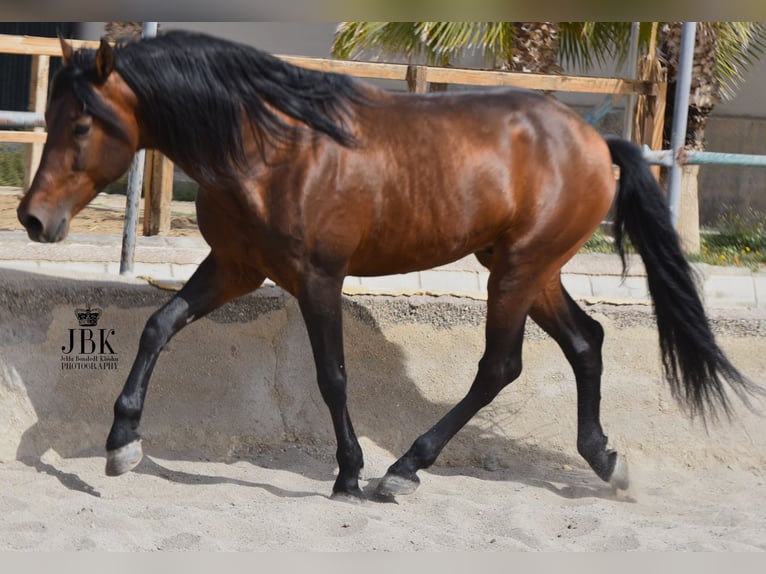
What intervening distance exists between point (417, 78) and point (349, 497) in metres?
3.66

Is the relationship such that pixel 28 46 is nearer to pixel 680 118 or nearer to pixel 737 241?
pixel 680 118

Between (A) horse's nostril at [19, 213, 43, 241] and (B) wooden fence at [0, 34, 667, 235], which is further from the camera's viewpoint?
(B) wooden fence at [0, 34, 667, 235]

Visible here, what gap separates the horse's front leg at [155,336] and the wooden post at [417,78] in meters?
3.10

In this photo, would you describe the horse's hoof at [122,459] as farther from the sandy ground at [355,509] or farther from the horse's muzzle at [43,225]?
the horse's muzzle at [43,225]

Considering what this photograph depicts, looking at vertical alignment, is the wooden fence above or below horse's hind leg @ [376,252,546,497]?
above

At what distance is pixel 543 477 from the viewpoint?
4.57 m

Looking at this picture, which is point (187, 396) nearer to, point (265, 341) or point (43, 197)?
point (265, 341)

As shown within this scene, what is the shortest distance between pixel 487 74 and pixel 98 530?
186 inches

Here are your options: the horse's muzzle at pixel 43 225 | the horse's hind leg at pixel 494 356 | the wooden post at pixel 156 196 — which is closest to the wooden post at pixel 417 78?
the wooden post at pixel 156 196

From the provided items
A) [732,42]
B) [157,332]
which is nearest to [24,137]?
[157,332]

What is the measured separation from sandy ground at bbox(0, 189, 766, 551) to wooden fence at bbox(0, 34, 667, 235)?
280 cm

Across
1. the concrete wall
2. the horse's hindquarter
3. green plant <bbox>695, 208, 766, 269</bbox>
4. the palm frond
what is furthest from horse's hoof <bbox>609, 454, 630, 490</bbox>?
the palm frond

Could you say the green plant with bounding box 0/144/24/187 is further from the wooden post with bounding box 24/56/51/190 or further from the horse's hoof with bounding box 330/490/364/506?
the horse's hoof with bounding box 330/490/364/506

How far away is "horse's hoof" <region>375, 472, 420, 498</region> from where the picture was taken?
155 inches
